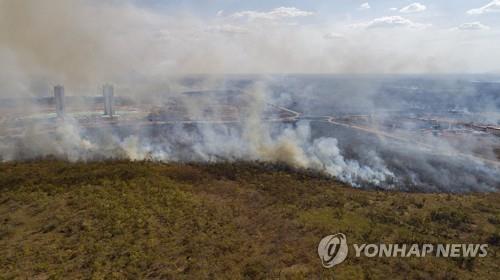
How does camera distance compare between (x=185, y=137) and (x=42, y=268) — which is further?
(x=185, y=137)

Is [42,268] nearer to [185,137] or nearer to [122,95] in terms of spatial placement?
[185,137]

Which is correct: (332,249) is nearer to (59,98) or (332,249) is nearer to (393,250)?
(393,250)

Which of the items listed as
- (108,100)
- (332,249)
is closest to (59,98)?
(108,100)

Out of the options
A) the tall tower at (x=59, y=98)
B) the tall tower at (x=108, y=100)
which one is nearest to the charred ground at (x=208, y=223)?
the tall tower at (x=59, y=98)

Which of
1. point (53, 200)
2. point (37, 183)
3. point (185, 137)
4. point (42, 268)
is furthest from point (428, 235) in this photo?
point (185, 137)

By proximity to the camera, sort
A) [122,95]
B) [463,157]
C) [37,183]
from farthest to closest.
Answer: [122,95] → [463,157] → [37,183]

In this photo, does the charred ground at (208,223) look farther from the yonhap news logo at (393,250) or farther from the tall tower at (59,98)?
the tall tower at (59,98)

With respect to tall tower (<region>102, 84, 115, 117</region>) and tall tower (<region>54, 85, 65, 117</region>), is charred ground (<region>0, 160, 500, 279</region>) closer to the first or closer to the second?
tall tower (<region>54, 85, 65, 117</region>)
